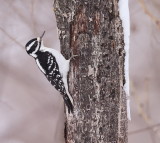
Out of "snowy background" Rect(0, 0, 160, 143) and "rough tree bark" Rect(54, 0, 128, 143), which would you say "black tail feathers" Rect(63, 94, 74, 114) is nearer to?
"rough tree bark" Rect(54, 0, 128, 143)

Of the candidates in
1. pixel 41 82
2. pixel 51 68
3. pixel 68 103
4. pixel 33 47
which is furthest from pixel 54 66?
pixel 41 82

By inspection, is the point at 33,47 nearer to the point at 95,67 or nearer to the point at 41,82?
the point at 95,67

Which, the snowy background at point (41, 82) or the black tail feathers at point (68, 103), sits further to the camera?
the snowy background at point (41, 82)

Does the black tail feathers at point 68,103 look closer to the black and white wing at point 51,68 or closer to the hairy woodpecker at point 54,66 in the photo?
the hairy woodpecker at point 54,66

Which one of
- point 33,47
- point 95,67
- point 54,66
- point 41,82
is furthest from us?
point 41,82

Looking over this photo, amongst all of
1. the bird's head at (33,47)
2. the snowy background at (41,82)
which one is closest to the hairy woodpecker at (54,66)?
the bird's head at (33,47)

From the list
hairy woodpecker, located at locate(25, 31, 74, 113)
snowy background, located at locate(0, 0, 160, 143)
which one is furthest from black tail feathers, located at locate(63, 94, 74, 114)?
snowy background, located at locate(0, 0, 160, 143)
